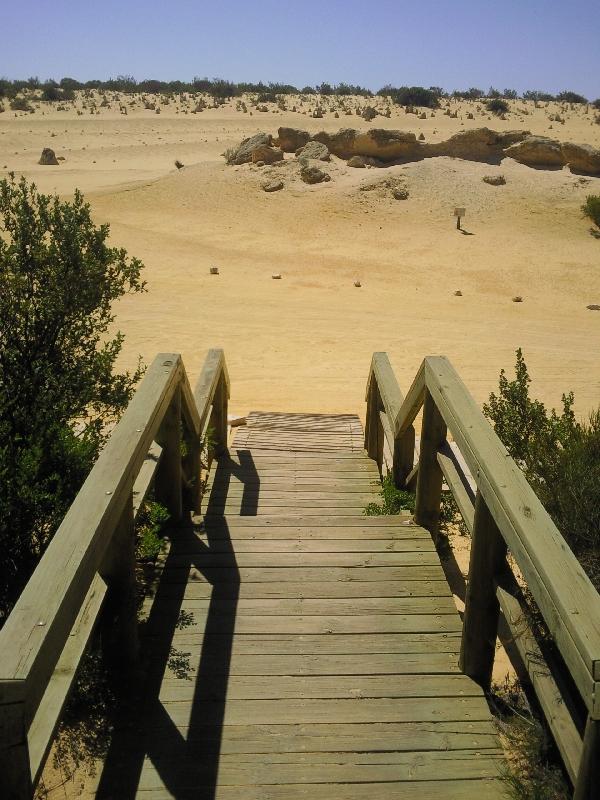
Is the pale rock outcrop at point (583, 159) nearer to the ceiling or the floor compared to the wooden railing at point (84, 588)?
nearer to the ceiling

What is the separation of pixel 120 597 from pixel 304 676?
30.1 inches

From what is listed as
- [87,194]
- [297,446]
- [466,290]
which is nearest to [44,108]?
[87,194]

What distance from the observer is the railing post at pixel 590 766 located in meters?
1.91

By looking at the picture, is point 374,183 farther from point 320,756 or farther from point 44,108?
point 44,108

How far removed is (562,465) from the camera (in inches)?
190

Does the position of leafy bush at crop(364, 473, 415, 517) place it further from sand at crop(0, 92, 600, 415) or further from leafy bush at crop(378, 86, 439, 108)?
leafy bush at crop(378, 86, 439, 108)

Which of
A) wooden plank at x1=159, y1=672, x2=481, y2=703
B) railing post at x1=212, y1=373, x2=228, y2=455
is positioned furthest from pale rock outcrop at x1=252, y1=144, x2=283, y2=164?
wooden plank at x1=159, y1=672, x2=481, y2=703

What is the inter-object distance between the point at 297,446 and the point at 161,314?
27.4ft

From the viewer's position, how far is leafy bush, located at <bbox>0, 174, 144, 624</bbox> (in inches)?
153

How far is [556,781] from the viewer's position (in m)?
2.46

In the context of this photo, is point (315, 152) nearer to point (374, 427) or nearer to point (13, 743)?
point (374, 427)

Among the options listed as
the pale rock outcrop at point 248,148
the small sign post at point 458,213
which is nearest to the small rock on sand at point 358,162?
the pale rock outcrop at point 248,148

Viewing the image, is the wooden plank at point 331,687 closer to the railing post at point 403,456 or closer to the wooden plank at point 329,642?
the wooden plank at point 329,642

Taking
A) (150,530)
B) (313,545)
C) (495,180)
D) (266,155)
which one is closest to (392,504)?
(313,545)
